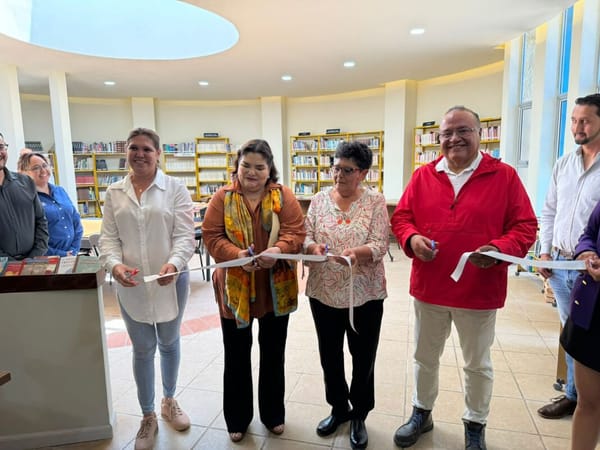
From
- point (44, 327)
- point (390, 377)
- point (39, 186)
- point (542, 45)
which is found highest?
point (542, 45)

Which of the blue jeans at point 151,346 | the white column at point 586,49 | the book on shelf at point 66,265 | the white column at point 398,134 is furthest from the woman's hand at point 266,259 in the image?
the white column at point 398,134

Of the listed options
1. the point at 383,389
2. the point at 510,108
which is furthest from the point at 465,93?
the point at 383,389

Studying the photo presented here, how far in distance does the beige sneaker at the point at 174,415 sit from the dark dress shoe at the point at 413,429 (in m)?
1.21

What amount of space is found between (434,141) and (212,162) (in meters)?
5.70

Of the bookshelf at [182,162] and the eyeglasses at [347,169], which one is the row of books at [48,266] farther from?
the bookshelf at [182,162]

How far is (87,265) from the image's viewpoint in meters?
1.99

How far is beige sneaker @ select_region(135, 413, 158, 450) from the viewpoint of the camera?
2.02 m

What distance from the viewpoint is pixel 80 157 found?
9625 millimetres

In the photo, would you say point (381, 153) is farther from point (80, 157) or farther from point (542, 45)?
point (80, 157)

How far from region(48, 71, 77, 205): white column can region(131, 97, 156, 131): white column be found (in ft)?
7.46

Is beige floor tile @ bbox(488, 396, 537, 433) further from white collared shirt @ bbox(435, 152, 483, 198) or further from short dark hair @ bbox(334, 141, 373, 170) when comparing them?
short dark hair @ bbox(334, 141, 373, 170)

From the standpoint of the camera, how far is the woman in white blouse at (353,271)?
1.84 metres

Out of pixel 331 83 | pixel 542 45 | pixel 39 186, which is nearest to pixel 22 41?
pixel 39 186

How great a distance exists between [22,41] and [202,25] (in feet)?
8.83
